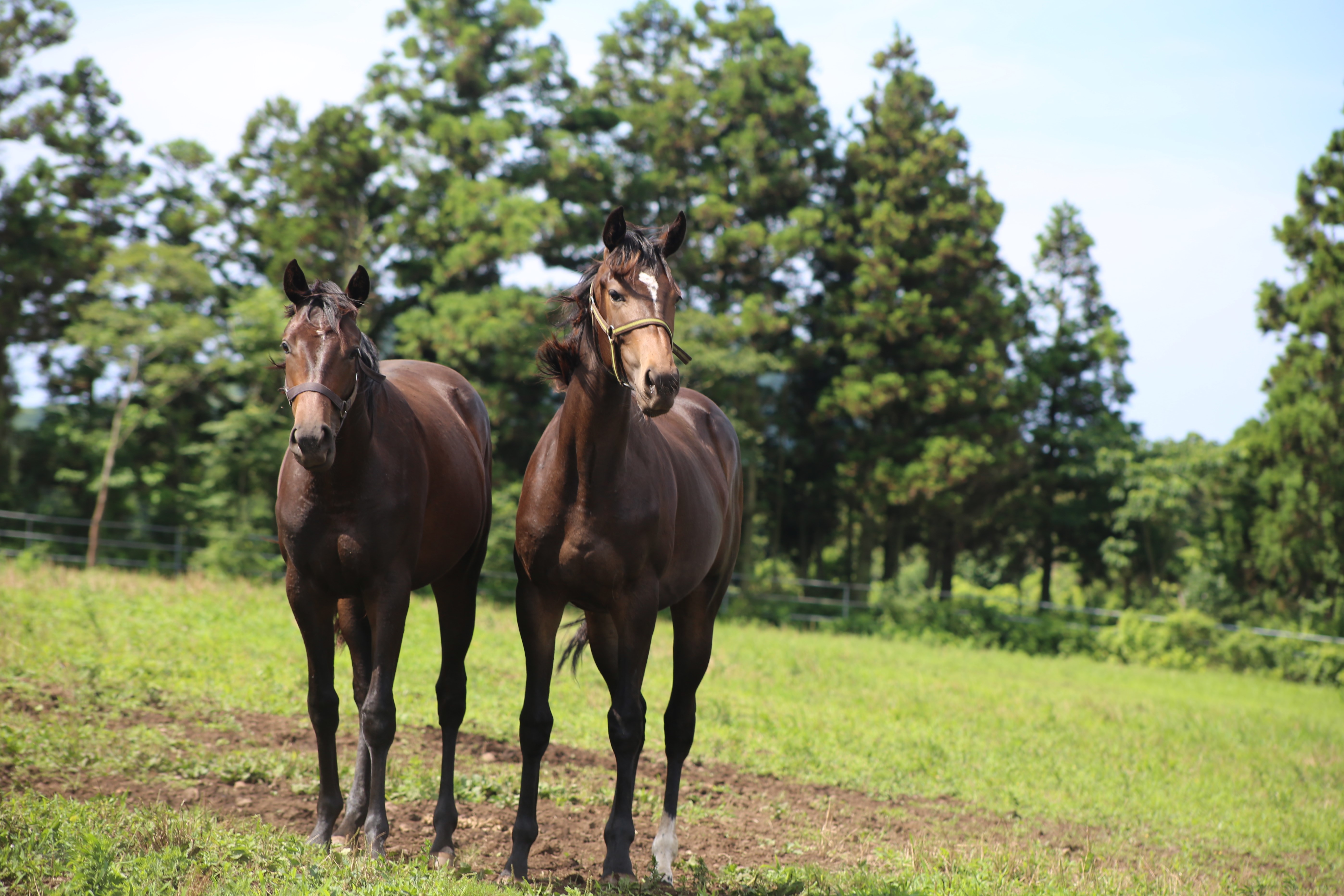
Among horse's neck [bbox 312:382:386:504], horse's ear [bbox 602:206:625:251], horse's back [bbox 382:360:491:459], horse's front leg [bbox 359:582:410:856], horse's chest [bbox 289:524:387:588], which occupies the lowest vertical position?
horse's front leg [bbox 359:582:410:856]

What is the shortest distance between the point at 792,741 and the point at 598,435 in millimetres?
4861

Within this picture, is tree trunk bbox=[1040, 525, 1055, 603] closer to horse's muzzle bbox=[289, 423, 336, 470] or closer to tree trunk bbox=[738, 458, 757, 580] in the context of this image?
tree trunk bbox=[738, 458, 757, 580]

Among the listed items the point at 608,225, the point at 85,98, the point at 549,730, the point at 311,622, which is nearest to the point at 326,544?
the point at 311,622

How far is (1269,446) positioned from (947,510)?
285 inches

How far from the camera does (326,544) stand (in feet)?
13.1

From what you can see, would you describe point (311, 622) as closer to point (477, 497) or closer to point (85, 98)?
point (477, 497)

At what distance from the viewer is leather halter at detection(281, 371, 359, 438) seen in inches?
146

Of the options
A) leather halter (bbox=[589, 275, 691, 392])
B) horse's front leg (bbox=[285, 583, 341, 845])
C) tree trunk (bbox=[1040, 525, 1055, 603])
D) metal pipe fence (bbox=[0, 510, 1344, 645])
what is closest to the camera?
leather halter (bbox=[589, 275, 691, 392])

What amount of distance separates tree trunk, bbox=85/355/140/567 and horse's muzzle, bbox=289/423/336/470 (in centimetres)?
1873

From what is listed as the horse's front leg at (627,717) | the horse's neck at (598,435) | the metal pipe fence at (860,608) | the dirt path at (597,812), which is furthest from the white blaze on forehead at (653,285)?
the metal pipe fence at (860,608)

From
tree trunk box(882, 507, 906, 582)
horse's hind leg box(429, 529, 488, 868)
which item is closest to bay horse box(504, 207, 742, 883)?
horse's hind leg box(429, 529, 488, 868)

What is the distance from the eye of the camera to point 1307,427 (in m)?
19.7

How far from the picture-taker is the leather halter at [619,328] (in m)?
3.55

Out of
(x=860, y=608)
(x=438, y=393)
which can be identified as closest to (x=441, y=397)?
(x=438, y=393)
